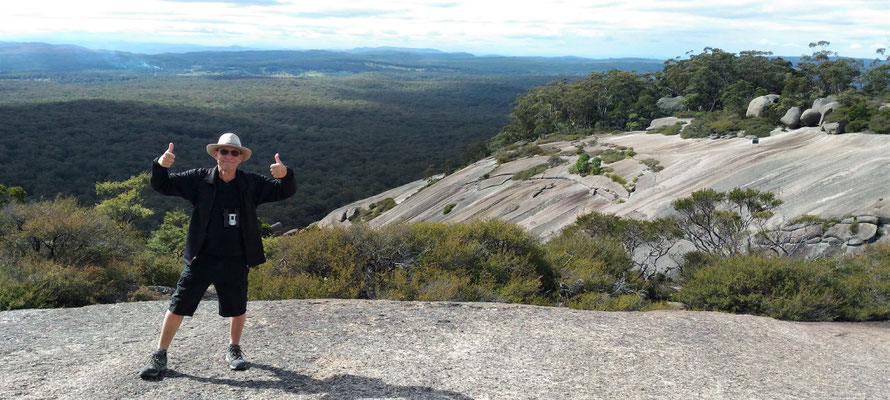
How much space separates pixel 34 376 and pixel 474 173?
32.8 meters

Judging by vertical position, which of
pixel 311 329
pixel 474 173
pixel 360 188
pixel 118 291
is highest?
pixel 311 329

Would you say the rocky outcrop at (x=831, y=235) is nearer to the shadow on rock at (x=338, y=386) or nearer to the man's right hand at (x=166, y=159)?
the shadow on rock at (x=338, y=386)

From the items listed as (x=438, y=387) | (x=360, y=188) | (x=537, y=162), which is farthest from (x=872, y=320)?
(x=360, y=188)

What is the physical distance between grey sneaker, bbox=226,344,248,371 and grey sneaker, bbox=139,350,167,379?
57 cm

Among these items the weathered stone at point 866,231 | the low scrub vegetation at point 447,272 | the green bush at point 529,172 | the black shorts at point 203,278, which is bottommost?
the green bush at point 529,172

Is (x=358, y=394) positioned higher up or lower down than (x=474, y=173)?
higher up

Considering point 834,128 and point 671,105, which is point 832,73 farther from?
point 834,128

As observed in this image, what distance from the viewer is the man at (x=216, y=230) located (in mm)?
5195

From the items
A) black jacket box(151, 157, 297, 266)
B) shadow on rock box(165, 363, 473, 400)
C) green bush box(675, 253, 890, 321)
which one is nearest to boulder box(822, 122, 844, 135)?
green bush box(675, 253, 890, 321)

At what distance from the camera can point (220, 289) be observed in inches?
212

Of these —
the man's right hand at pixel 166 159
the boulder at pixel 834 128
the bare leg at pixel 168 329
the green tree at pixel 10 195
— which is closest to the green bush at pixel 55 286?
the bare leg at pixel 168 329

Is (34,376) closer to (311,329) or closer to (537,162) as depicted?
(311,329)

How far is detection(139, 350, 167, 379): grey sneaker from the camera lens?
16.9 feet

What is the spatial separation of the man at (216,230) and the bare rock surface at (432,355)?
550 mm
